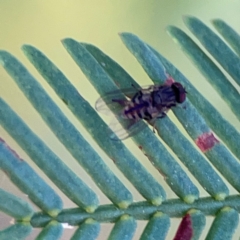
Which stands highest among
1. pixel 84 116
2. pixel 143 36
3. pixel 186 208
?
pixel 143 36

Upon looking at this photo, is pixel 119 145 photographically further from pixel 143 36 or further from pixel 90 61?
pixel 143 36

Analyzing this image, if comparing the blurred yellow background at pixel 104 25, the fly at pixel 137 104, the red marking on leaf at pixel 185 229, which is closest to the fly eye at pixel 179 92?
the fly at pixel 137 104

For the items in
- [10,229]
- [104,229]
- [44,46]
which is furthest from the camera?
[44,46]

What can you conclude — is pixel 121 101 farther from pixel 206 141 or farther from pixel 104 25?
pixel 104 25

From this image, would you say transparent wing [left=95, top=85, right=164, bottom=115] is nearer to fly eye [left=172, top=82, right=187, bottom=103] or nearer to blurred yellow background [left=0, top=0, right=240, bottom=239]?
fly eye [left=172, top=82, right=187, bottom=103]

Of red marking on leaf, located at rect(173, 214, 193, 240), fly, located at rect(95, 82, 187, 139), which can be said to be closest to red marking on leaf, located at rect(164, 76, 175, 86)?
fly, located at rect(95, 82, 187, 139)

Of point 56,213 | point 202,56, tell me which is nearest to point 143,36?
point 202,56
